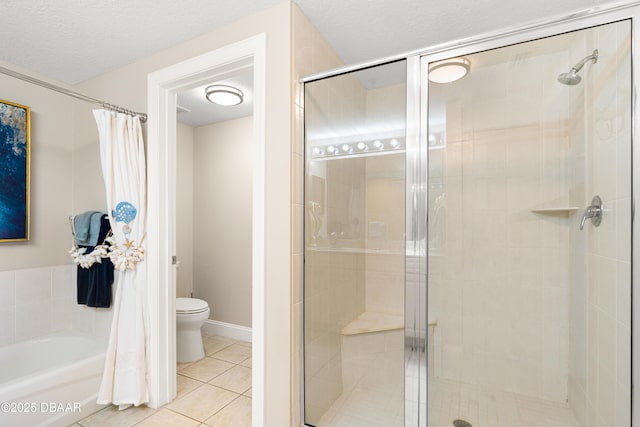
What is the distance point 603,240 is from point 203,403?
241cm

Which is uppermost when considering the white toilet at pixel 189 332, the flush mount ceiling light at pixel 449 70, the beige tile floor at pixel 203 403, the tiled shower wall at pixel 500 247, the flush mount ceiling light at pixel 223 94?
the flush mount ceiling light at pixel 223 94

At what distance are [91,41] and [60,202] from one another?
4.26 feet

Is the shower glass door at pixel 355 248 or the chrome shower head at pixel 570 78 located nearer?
the chrome shower head at pixel 570 78

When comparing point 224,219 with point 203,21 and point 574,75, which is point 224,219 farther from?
point 574,75

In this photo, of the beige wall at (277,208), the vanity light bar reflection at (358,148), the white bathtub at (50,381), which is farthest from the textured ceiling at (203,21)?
the white bathtub at (50,381)

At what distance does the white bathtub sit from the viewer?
165cm

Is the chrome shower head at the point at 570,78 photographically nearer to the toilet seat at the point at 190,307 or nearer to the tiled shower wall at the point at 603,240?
the tiled shower wall at the point at 603,240

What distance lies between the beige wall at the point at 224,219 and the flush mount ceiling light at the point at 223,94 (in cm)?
58

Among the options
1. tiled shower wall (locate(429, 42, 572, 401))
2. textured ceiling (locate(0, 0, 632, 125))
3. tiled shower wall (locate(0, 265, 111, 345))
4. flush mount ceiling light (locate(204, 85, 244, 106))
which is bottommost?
tiled shower wall (locate(0, 265, 111, 345))

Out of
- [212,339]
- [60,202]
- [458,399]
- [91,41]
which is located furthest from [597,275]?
[60,202]

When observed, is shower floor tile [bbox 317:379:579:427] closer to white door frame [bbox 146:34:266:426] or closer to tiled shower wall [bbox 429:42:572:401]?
tiled shower wall [bbox 429:42:572:401]

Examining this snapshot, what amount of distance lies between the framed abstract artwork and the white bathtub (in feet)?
2.72

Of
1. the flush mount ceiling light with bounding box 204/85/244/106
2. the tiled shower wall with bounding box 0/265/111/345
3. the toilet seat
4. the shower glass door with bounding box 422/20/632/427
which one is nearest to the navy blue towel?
the tiled shower wall with bounding box 0/265/111/345

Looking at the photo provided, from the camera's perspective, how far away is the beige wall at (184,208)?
352 centimetres
